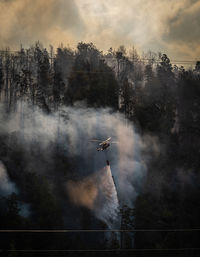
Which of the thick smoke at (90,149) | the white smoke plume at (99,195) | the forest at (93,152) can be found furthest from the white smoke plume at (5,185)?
the white smoke plume at (99,195)

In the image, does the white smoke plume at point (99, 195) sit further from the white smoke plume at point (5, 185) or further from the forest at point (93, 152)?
the white smoke plume at point (5, 185)

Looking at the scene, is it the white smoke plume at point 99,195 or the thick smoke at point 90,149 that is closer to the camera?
the white smoke plume at point 99,195

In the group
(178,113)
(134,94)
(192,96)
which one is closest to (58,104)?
(134,94)

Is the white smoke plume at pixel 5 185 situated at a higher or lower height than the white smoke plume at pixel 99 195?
higher

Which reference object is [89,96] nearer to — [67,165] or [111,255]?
[67,165]

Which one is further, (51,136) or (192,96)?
(192,96)

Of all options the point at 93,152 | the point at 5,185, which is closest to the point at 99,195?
the point at 93,152

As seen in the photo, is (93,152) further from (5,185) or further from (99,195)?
(5,185)
